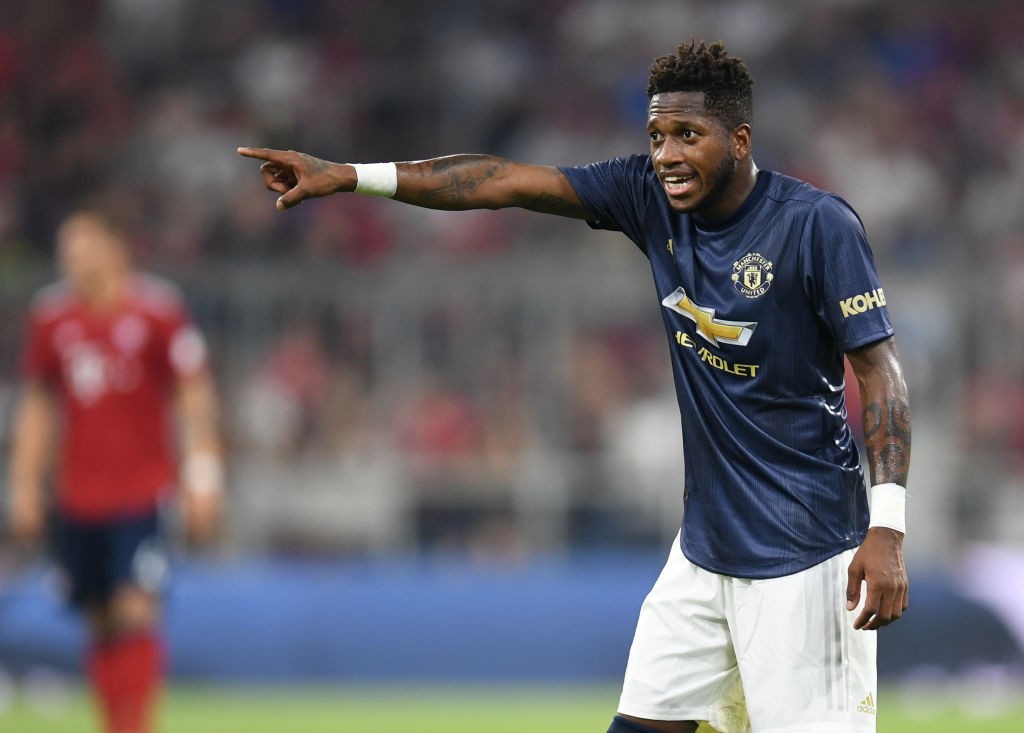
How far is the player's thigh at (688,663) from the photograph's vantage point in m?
4.33

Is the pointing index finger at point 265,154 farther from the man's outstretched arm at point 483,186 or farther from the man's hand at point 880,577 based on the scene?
the man's hand at point 880,577

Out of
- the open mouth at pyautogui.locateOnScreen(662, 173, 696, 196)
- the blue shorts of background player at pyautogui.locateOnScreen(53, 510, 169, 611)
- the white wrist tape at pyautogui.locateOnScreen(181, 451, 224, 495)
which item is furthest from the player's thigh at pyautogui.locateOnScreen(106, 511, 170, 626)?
the open mouth at pyautogui.locateOnScreen(662, 173, 696, 196)

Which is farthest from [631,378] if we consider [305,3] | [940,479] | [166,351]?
[305,3]

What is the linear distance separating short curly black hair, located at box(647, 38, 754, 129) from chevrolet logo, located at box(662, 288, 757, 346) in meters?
0.49

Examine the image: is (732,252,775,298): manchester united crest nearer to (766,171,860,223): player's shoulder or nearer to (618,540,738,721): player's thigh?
(766,171,860,223): player's shoulder

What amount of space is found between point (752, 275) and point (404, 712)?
5.90 m

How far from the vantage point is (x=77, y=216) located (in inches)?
302

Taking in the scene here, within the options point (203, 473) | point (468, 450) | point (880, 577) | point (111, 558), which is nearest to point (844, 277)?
point (880, 577)

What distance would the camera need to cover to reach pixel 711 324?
427 centimetres

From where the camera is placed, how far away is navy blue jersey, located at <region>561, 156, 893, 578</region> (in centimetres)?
412

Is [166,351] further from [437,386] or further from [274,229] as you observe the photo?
[274,229]

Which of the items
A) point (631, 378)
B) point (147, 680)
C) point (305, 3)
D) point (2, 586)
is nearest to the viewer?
point (147, 680)

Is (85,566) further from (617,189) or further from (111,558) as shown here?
→ (617,189)

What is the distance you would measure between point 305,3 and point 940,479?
8.03 meters
